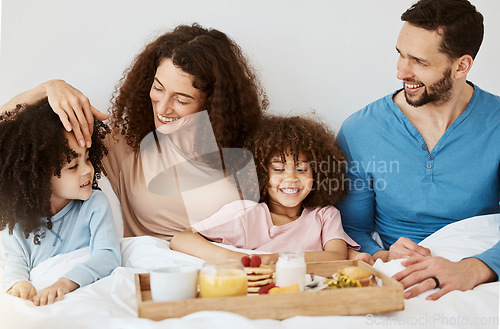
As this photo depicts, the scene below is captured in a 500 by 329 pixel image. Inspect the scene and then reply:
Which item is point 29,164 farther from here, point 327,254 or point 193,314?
point 327,254

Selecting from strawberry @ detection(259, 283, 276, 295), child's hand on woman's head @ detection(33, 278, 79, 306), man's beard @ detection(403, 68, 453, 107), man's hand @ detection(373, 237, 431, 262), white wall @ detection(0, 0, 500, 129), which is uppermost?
white wall @ detection(0, 0, 500, 129)

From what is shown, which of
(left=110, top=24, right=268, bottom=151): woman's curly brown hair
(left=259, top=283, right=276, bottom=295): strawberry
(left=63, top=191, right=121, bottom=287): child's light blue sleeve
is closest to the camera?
(left=259, top=283, right=276, bottom=295): strawberry

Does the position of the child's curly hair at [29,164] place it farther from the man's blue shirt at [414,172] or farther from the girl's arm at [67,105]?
the man's blue shirt at [414,172]

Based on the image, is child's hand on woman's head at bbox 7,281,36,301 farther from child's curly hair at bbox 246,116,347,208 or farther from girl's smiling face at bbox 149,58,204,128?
child's curly hair at bbox 246,116,347,208

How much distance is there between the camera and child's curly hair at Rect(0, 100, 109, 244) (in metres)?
1.50

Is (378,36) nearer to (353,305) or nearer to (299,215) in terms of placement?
(299,215)

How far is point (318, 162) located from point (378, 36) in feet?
2.17

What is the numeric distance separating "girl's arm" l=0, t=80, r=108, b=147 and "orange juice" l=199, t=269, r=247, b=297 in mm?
689

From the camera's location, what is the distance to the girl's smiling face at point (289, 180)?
5.82 feet

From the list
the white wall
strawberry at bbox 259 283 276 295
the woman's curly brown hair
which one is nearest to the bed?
strawberry at bbox 259 283 276 295

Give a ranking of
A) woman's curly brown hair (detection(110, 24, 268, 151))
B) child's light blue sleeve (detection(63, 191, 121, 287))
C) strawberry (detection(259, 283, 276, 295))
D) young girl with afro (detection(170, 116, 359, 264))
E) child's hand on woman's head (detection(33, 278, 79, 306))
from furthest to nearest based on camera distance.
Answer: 1. woman's curly brown hair (detection(110, 24, 268, 151))
2. young girl with afro (detection(170, 116, 359, 264))
3. child's light blue sleeve (detection(63, 191, 121, 287))
4. child's hand on woman's head (detection(33, 278, 79, 306))
5. strawberry (detection(259, 283, 276, 295))

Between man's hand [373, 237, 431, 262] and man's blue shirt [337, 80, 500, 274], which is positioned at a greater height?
man's blue shirt [337, 80, 500, 274]

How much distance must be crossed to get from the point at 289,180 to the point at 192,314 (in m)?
0.80

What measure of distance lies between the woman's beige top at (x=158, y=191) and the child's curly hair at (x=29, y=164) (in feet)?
0.98
